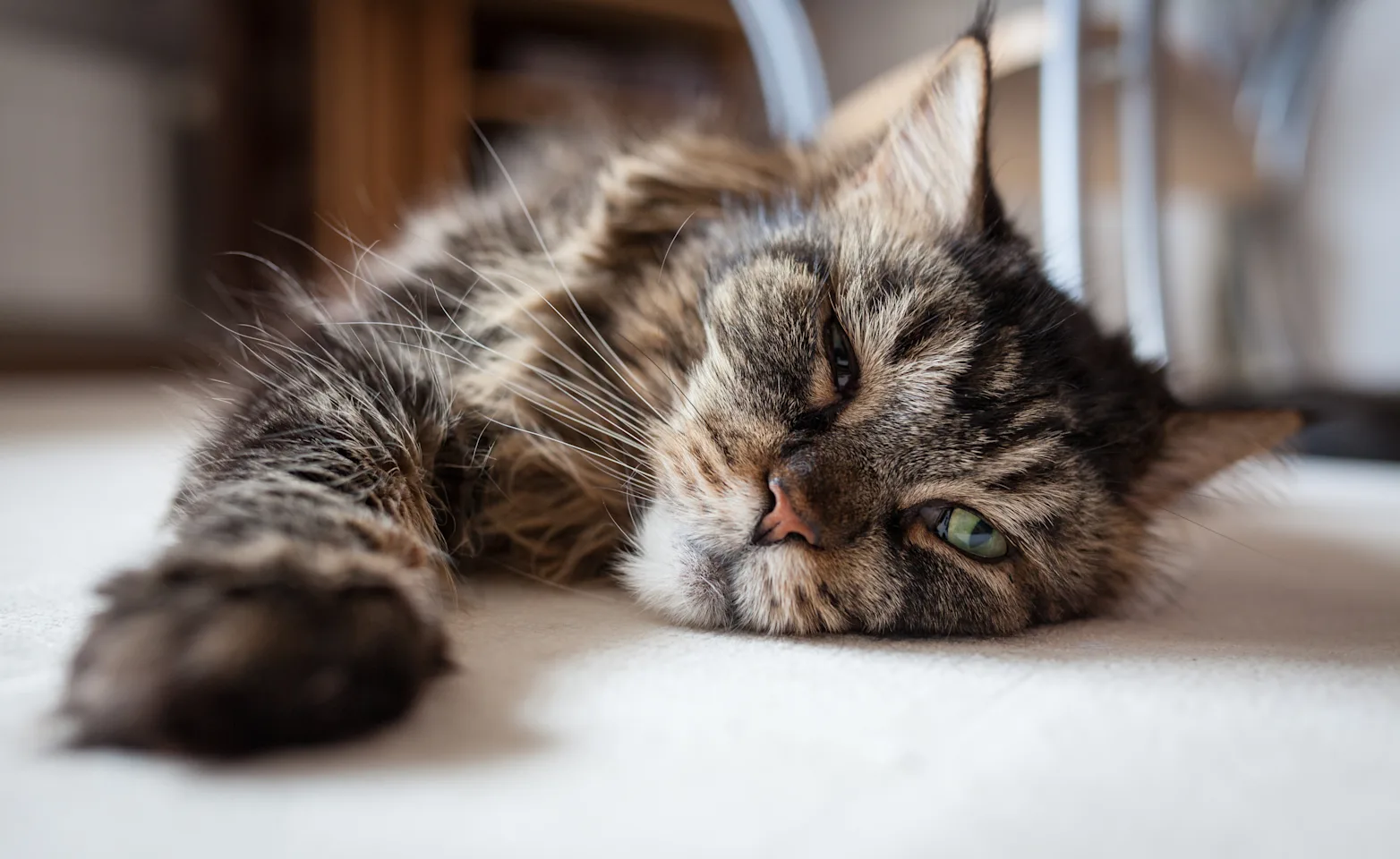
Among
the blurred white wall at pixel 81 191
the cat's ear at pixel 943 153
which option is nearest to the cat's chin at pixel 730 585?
the cat's ear at pixel 943 153

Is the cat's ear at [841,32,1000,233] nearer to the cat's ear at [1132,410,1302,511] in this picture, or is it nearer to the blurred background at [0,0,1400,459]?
the cat's ear at [1132,410,1302,511]

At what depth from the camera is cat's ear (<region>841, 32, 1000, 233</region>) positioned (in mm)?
1127

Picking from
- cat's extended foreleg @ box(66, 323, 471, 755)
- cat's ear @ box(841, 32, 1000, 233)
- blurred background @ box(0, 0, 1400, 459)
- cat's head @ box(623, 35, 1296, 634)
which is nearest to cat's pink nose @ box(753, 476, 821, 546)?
cat's head @ box(623, 35, 1296, 634)

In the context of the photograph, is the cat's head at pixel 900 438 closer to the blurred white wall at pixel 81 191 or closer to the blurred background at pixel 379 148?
the blurred background at pixel 379 148

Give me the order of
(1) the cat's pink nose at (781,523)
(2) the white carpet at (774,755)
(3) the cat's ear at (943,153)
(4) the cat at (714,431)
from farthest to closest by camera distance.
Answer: (3) the cat's ear at (943,153), (1) the cat's pink nose at (781,523), (4) the cat at (714,431), (2) the white carpet at (774,755)

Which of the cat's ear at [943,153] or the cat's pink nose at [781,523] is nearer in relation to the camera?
the cat's pink nose at [781,523]

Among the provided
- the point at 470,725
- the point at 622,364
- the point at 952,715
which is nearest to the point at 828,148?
the point at 622,364

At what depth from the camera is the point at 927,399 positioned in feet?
3.20

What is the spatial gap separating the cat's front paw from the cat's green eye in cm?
57

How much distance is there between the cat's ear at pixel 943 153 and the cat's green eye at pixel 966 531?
37 cm

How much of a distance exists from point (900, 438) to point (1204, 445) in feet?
1.67

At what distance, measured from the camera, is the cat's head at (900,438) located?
937 millimetres

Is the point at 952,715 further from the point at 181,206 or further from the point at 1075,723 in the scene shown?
the point at 181,206

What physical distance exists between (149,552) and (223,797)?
23 centimetres
